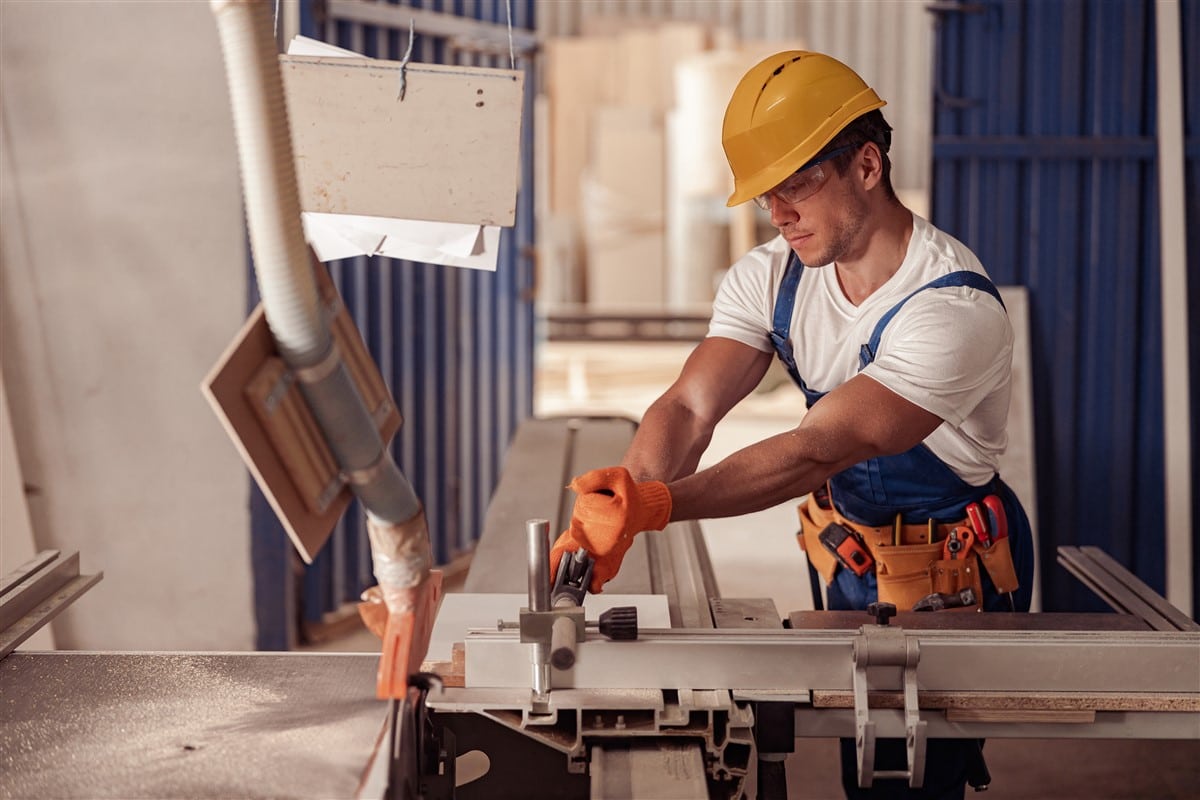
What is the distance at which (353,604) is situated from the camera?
15.6 ft

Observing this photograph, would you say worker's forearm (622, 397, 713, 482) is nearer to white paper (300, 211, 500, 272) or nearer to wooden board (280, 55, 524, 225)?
white paper (300, 211, 500, 272)

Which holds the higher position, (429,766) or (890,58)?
(890,58)

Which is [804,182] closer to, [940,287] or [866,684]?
[940,287]

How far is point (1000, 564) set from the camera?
97.5 inches

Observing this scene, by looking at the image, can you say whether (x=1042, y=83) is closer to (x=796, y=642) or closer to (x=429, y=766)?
(x=796, y=642)

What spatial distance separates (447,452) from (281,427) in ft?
12.9

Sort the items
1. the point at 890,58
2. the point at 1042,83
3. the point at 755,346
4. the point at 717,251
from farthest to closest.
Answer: the point at 890,58
the point at 717,251
the point at 1042,83
the point at 755,346

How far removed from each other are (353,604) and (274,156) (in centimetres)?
381

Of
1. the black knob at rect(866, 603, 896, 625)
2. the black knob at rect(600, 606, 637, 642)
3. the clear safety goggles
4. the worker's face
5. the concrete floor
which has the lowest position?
the concrete floor

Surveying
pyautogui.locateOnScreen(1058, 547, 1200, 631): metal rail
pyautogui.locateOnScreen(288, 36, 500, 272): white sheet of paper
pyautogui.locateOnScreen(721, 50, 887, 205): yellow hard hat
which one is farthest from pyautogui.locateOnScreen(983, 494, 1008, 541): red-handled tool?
pyautogui.locateOnScreen(288, 36, 500, 272): white sheet of paper

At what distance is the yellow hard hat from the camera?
2281 mm

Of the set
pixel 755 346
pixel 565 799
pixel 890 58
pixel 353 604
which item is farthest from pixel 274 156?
pixel 890 58

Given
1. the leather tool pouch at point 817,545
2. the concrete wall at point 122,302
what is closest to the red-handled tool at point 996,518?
the leather tool pouch at point 817,545

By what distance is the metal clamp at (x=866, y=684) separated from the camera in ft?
5.65
